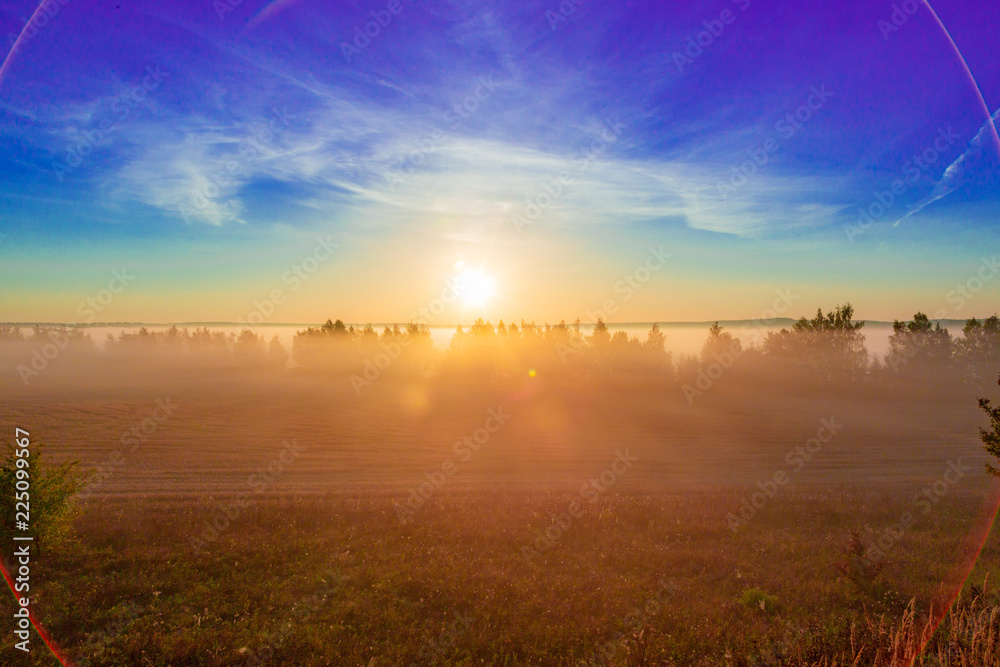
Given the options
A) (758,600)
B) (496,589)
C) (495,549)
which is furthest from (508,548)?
(758,600)

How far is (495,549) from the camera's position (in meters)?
17.6

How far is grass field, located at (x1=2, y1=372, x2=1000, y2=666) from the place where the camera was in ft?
37.6

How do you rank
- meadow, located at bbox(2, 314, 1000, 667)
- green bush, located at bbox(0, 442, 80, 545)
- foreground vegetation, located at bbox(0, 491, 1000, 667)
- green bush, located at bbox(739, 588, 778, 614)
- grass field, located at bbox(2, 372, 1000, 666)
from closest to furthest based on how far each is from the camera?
foreground vegetation, located at bbox(0, 491, 1000, 667) → meadow, located at bbox(2, 314, 1000, 667) → grass field, located at bbox(2, 372, 1000, 666) → green bush, located at bbox(739, 588, 778, 614) → green bush, located at bbox(0, 442, 80, 545)

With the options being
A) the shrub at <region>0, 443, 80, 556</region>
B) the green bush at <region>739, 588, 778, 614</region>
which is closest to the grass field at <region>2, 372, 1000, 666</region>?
the green bush at <region>739, 588, 778, 614</region>

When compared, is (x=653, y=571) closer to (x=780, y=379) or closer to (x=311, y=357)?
(x=780, y=379)

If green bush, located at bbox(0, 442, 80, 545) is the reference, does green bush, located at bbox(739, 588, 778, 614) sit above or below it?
below

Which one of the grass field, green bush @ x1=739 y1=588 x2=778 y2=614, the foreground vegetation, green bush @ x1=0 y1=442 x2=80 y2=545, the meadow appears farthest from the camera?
green bush @ x1=0 y1=442 x2=80 y2=545

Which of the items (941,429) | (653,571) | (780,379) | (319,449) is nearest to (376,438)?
(319,449)

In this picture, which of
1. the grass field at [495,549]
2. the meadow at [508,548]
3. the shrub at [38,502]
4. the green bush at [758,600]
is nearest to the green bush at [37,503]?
the shrub at [38,502]

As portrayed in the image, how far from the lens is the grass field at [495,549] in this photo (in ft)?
37.6

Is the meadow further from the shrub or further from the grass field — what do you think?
the shrub

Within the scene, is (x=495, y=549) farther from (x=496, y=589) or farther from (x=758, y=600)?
(x=758, y=600)

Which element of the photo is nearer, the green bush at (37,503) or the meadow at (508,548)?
the meadow at (508,548)

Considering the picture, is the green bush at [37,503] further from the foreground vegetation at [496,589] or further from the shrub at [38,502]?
the foreground vegetation at [496,589]
